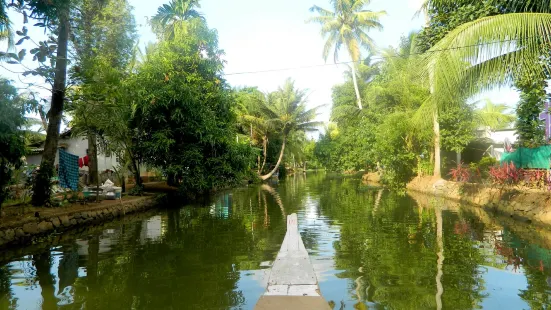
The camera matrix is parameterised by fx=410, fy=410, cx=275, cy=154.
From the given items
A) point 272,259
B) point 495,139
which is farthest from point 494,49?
point 495,139

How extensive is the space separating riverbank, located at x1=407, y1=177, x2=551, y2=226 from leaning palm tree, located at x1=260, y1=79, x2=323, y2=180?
15.9m

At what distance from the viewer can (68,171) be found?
15.6 metres

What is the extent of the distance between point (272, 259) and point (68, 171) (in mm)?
11052

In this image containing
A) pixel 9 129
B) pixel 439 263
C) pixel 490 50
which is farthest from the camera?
pixel 9 129

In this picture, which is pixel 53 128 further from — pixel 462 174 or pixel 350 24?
pixel 350 24

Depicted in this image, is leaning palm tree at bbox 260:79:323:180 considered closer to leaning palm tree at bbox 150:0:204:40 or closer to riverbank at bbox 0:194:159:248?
leaning palm tree at bbox 150:0:204:40

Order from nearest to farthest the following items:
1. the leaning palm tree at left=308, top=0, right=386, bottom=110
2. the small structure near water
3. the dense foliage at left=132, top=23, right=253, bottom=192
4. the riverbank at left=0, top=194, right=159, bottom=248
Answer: the small structure near water
the riverbank at left=0, top=194, right=159, bottom=248
the dense foliage at left=132, top=23, right=253, bottom=192
the leaning palm tree at left=308, top=0, right=386, bottom=110

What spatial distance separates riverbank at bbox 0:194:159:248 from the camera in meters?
9.55

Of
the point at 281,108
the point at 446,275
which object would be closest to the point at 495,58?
the point at 446,275

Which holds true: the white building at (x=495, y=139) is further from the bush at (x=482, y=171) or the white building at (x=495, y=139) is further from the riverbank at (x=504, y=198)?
the riverbank at (x=504, y=198)

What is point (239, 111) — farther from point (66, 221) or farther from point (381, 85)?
point (66, 221)

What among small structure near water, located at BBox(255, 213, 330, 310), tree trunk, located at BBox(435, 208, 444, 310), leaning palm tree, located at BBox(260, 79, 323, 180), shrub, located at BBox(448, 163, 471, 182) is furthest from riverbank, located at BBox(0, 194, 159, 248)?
leaning palm tree, located at BBox(260, 79, 323, 180)

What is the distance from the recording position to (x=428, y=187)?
68.4 ft

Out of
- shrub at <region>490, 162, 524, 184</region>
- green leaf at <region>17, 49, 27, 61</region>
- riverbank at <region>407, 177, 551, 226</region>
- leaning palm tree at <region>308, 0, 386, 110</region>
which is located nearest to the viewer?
green leaf at <region>17, 49, 27, 61</region>
